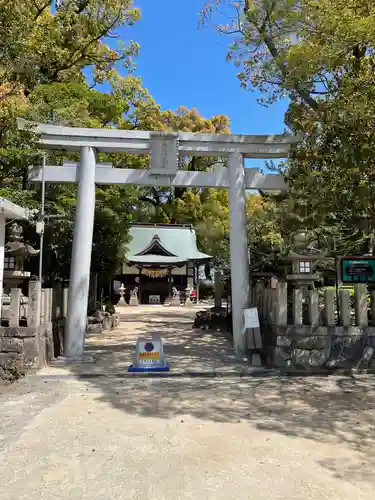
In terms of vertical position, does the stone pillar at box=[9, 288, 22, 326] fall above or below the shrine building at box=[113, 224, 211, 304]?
below

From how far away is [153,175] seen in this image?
32.1 feet

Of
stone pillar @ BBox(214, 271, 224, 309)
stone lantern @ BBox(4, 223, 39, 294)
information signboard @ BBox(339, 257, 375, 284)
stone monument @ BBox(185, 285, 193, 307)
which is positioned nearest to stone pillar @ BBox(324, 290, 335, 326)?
information signboard @ BBox(339, 257, 375, 284)

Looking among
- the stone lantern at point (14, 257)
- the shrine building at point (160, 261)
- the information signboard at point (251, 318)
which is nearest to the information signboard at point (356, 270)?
the information signboard at point (251, 318)

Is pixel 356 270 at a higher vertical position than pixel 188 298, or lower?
higher

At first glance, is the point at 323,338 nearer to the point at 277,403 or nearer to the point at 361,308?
the point at 361,308

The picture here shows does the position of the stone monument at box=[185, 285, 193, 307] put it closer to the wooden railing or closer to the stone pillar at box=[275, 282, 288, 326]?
the wooden railing

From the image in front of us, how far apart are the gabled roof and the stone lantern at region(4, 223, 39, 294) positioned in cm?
1935

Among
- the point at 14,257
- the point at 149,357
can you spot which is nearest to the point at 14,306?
the point at 14,257

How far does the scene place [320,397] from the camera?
6434mm

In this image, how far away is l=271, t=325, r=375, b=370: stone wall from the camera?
8141 millimetres

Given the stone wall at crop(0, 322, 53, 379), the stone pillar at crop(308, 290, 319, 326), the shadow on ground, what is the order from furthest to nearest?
the stone pillar at crop(308, 290, 319, 326), the stone wall at crop(0, 322, 53, 379), the shadow on ground

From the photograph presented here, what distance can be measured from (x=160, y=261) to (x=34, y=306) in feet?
69.4

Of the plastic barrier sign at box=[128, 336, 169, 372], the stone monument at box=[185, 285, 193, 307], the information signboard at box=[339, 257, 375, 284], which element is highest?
the information signboard at box=[339, 257, 375, 284]

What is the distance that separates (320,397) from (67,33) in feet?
43.1
